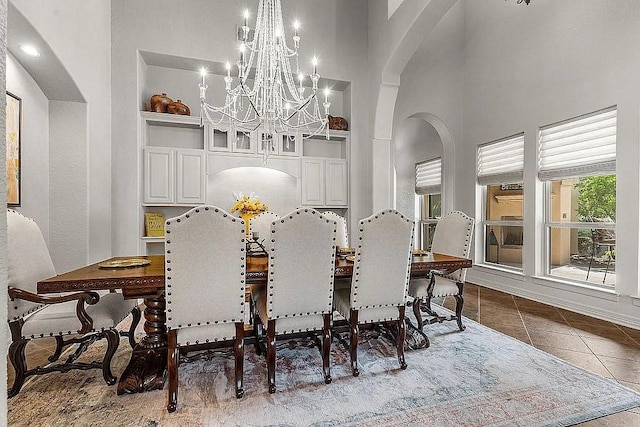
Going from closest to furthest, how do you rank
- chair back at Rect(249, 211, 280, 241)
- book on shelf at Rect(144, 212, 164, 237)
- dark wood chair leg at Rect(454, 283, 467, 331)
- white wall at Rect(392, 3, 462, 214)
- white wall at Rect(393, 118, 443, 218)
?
dark wood chair leg at Rect(454, 283, 467, 331)
chair back at Rect(249, 211, 280, 241)
book on shelf at Rect(144, 212, 164, 237)
white wall at Rect(392, 3, 462, 214)
white wall at Rect(393, 118, 443, 218)

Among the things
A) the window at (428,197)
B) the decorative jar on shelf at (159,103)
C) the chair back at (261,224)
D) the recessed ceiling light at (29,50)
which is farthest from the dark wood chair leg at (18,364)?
the window at (428,197)

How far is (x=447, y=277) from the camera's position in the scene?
11.3ft

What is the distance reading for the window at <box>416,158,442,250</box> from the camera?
677cm

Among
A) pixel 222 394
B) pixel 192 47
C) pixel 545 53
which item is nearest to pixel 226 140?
pixel 192 47

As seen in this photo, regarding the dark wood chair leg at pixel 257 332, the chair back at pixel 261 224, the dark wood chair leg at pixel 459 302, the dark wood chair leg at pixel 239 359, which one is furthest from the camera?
the chair back at pixel 261 224

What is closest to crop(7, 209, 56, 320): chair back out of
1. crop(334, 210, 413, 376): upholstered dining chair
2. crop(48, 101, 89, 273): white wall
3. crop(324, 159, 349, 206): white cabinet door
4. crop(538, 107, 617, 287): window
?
crop(48, 101, 89, 273): white wall

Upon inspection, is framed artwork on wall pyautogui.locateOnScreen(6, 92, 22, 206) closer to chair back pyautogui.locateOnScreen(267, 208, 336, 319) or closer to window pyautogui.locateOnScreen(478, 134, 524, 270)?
chair back pyautogui.locateOnScreen(267, 208, 336, 319)

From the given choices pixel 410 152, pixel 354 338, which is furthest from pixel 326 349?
pixel 410 152

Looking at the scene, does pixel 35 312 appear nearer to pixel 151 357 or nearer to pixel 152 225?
pixel 151 357

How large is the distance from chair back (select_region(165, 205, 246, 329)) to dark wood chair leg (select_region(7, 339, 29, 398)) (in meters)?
0.98

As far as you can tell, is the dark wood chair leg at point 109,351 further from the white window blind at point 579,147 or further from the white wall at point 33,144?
the white window blind at point 579,147

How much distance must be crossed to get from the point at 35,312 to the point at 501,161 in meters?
5.77

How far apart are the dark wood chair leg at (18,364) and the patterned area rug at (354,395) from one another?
0.08 m

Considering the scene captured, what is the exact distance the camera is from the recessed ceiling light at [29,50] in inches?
112
